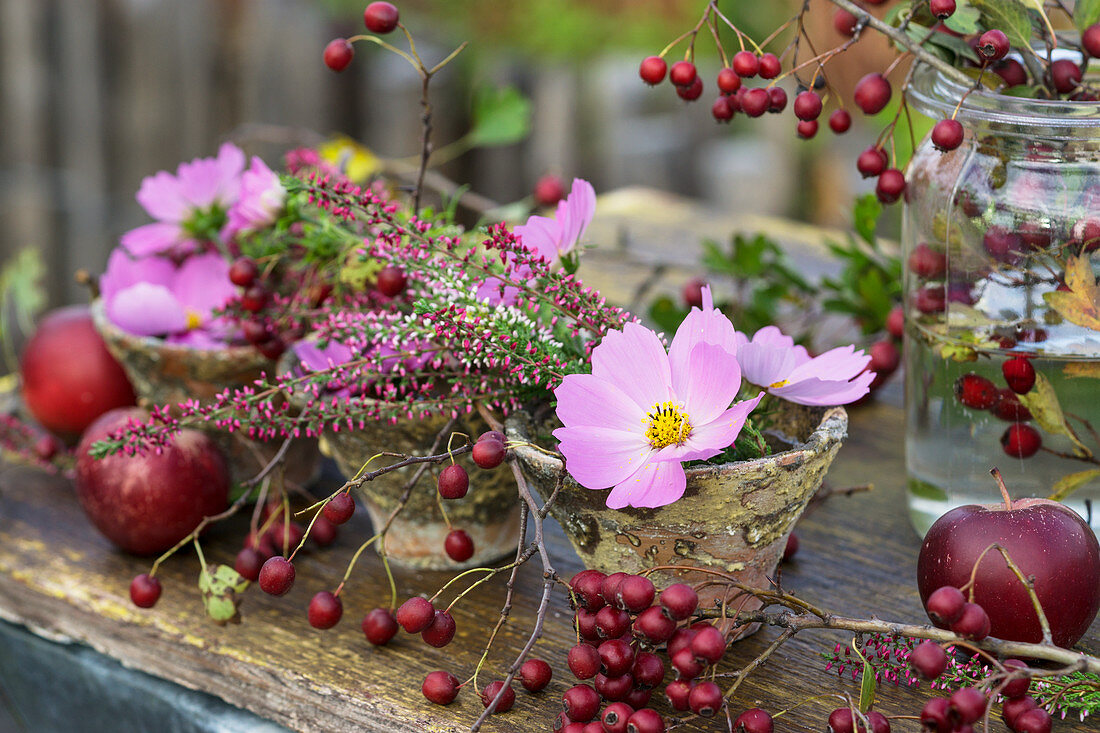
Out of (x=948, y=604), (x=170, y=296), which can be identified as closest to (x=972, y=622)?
(x=948, y=604)

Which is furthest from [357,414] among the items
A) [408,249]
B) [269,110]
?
[269,110]

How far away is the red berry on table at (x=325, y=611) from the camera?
79 centimetres

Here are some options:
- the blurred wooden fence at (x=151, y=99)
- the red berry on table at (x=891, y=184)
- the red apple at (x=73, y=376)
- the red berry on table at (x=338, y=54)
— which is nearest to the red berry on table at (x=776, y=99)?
the red berry on table at (x=891, y=184)

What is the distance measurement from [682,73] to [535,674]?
0.46 m

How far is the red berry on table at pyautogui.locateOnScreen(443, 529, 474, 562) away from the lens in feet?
2.72

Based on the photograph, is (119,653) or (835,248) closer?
(119,653)

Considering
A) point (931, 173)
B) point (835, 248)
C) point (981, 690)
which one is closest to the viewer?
point (981, 690)

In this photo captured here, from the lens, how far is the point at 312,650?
2.68ft

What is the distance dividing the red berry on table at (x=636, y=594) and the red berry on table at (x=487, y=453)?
0.11 m

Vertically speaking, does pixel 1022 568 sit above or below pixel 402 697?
above

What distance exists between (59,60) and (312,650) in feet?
7.28

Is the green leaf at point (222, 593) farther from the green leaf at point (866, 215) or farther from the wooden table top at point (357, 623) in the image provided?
the green leaf at point (866, 215)

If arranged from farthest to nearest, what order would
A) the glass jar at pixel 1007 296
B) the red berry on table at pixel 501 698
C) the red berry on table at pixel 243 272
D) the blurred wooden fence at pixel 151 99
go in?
1. the blurred wooden fence at pixel 151 99
2. the red berry on table at pixel 243 272
3. the glass jar at pixel 1007 296
4. the red berry on table at pixel 501 698

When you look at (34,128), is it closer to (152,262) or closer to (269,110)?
(269,110)
